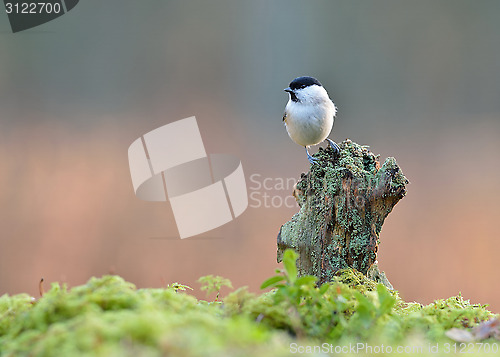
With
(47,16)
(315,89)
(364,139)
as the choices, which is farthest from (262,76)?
(315,89)

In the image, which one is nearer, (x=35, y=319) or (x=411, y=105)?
(x=35, y=319)

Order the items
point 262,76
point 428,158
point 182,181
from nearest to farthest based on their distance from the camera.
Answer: point 182,181 < point 428,158 < point 262,76

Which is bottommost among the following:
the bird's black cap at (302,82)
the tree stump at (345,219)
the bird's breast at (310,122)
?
the tree stump at (345,219)

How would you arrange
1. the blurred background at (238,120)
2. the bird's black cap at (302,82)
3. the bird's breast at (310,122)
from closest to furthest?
the bird's breast at (310,122) → the bird's black cap at (302,82) → the blurred background at (238,120)

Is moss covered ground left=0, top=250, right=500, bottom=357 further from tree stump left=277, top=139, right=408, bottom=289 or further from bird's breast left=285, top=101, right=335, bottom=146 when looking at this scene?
bird's breast left=285, top=101, right=335, bottom=146

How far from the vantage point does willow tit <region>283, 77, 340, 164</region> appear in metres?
2.59

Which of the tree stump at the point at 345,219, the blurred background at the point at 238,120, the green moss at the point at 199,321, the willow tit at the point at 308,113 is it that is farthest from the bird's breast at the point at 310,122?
the blurred background at the point at 238,120

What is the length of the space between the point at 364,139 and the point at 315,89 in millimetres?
3794

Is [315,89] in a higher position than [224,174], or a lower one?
higher

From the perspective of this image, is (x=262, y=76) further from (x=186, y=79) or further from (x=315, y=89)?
(x=315, y=89)

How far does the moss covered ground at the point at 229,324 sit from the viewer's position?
635 millimetres

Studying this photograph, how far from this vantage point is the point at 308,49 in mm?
6910

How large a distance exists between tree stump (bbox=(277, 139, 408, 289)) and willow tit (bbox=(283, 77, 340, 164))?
2.84ft

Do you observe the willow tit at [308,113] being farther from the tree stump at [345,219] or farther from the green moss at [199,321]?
the green moss at [199,321]
